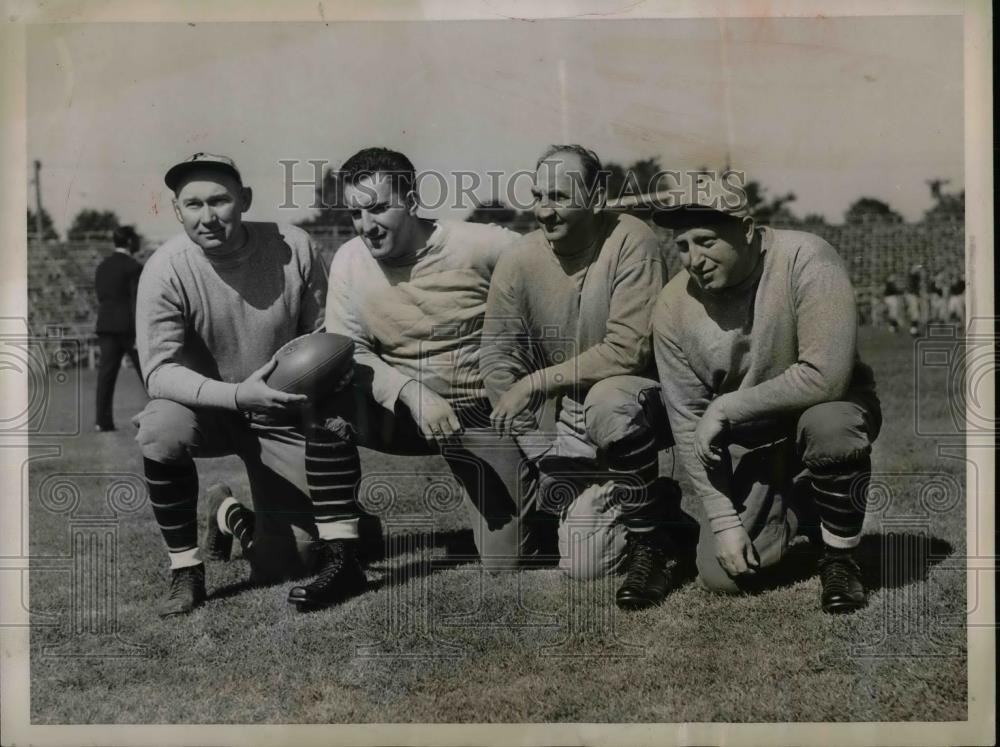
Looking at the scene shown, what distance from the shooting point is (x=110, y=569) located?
4531 mm

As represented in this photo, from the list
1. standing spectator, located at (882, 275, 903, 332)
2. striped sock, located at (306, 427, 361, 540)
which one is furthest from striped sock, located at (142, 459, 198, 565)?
standing spectator, located at (882, 275, 903, 332)

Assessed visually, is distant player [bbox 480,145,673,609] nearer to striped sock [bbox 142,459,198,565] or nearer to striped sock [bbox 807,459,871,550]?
striped sock [bbox 807,459,871,550]

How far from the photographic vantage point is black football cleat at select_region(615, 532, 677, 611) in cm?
435

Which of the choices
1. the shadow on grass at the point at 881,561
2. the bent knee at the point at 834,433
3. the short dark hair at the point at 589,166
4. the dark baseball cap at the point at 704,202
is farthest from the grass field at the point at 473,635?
the short dark hair at the point at 589,166

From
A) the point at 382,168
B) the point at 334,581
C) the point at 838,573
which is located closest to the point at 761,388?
the point at 838,573

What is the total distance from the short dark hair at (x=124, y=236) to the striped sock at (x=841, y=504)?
275cm

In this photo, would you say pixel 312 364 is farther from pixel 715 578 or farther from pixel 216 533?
pixel 715 578

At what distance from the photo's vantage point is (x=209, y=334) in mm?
4457

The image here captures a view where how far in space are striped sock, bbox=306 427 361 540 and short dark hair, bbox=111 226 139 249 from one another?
1.02 m

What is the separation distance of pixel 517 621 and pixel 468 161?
5.77 ft

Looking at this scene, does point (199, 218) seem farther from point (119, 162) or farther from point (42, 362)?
point (42, 362)

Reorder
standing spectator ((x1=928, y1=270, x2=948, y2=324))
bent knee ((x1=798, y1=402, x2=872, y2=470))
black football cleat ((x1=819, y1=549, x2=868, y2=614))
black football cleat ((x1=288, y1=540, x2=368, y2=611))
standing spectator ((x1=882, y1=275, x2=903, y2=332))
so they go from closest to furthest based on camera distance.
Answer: bent knee ((x1=798, y1=402, x2=872, y2=470)) < black football cleat ((x1=819, y1=549, x2=868, y2=614)) < black football cleat ((x1=288, y1=540, x2=368, y2=611)) < standing spectator ((x1=928, y1=270, x2=948, y2=324)) < standing spectator ((x1=882, y1=275, x2=903, y2=332))

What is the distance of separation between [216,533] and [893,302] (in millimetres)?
2927

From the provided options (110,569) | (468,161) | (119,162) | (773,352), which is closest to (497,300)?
(468,161)
